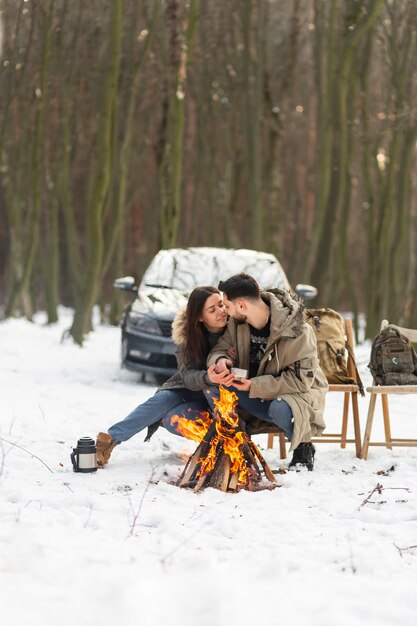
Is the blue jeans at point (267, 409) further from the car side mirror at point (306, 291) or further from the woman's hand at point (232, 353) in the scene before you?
the car side mirror at point (306, 291)

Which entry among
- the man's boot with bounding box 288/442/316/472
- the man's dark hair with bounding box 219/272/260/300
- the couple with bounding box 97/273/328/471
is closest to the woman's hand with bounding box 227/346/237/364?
the couple with bounding box 97/273/328/471

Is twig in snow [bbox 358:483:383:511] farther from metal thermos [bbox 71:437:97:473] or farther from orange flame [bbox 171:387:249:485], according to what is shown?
metal thermos [bbox 71:437:97:473]

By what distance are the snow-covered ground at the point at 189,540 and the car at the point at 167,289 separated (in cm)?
268

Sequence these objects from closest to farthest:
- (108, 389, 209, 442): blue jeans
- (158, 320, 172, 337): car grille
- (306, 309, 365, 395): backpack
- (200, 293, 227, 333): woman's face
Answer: (200, 293, 227, 333): woman's face
(108, 389, 209, 442): blue jeans
(306, 309, 365, 395): backpack
(158, 320, 172, 337): car grille

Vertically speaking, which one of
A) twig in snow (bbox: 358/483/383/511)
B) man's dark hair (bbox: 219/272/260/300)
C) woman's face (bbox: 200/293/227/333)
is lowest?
twig in snow (bbox: 358/483/383/511)

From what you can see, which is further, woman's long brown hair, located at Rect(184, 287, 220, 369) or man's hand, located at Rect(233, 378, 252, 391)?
woman's long brown hair, located at Rect(184, 287, 220, 369)

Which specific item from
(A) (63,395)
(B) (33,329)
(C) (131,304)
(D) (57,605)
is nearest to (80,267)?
(B) (33,329)

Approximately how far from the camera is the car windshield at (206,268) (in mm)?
11250

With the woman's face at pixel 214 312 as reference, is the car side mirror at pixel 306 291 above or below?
below

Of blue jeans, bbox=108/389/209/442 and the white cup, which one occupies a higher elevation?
the white cup

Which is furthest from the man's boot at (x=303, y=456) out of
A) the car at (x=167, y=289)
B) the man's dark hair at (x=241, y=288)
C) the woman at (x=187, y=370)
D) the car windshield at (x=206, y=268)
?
the car windshield at (x=206, y=268)

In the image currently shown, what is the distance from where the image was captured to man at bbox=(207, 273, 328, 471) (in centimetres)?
593

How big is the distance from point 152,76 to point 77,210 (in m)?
10.6

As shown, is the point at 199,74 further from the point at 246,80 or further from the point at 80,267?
the point at 80,267
